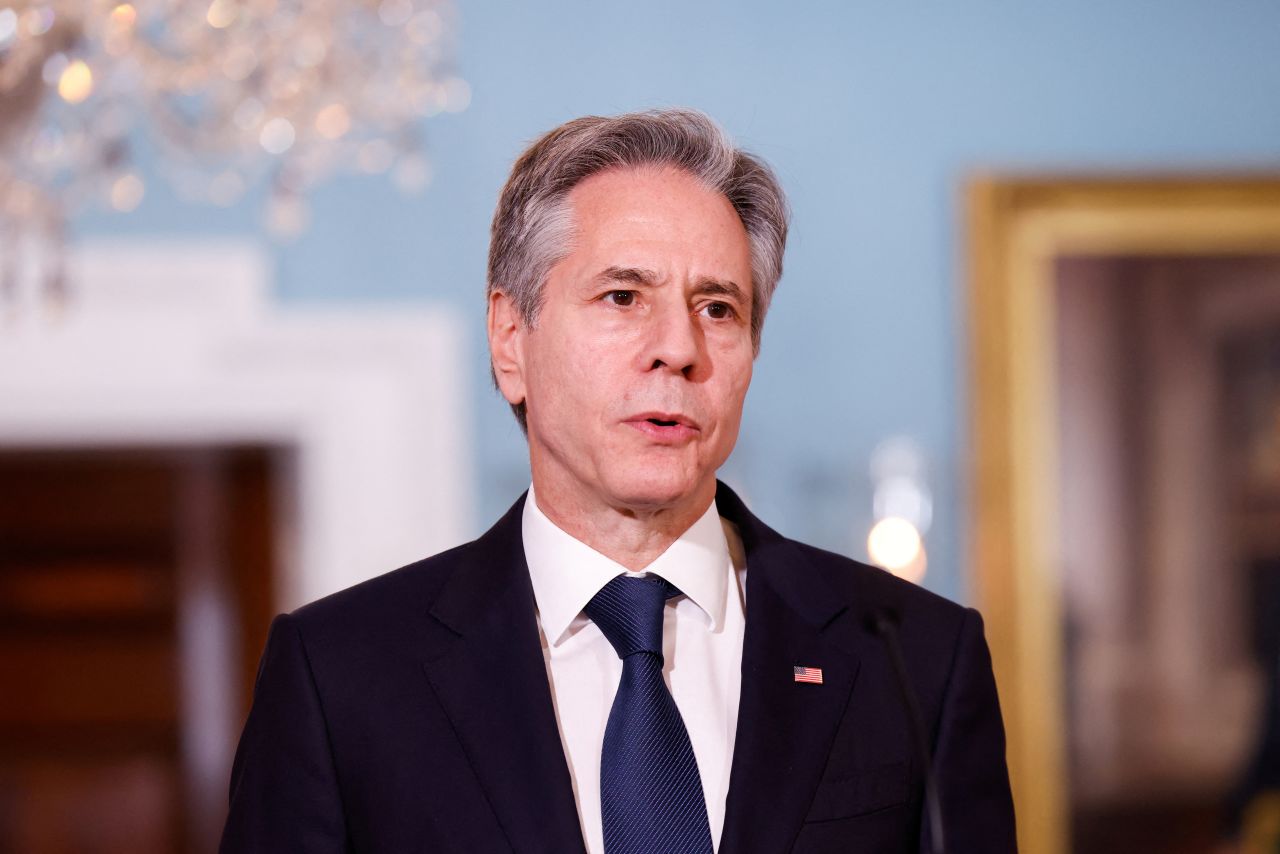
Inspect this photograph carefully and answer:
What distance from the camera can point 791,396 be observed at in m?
3.37

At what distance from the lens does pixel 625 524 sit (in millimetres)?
1382

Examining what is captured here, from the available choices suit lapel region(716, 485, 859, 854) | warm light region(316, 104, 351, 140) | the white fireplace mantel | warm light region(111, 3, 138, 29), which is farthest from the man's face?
the white fireplace mantel

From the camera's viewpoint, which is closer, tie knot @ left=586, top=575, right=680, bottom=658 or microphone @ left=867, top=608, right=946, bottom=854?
microphone @ left=867, top=608, right=946, bottom=854

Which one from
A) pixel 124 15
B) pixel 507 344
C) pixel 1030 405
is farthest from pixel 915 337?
pixel 507 344

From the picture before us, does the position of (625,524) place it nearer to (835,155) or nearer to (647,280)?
(647,280)

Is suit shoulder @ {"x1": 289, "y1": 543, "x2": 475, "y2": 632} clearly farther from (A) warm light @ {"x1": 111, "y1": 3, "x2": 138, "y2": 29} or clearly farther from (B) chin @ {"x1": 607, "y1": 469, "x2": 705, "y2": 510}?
(A) warm light @ {"x1": 111, "y1": 3, "x2": 138, "y2": 29}

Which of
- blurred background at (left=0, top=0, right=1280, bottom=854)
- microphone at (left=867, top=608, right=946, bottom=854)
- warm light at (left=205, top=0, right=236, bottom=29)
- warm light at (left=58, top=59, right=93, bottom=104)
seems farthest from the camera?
blurred background at (left=0, top=0, right=1280, bottom=854)

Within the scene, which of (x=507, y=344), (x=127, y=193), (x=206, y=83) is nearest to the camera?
(x=507, y=344)

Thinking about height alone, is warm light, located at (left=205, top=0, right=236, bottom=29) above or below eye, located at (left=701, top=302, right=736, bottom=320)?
above

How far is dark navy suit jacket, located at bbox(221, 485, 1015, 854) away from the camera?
127 centimetres

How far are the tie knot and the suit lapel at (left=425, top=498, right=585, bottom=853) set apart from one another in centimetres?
6

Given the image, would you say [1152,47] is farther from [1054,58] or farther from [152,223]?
[152,223]

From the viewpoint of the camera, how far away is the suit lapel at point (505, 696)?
4.11 ft

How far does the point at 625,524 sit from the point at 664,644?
4.5 inches
